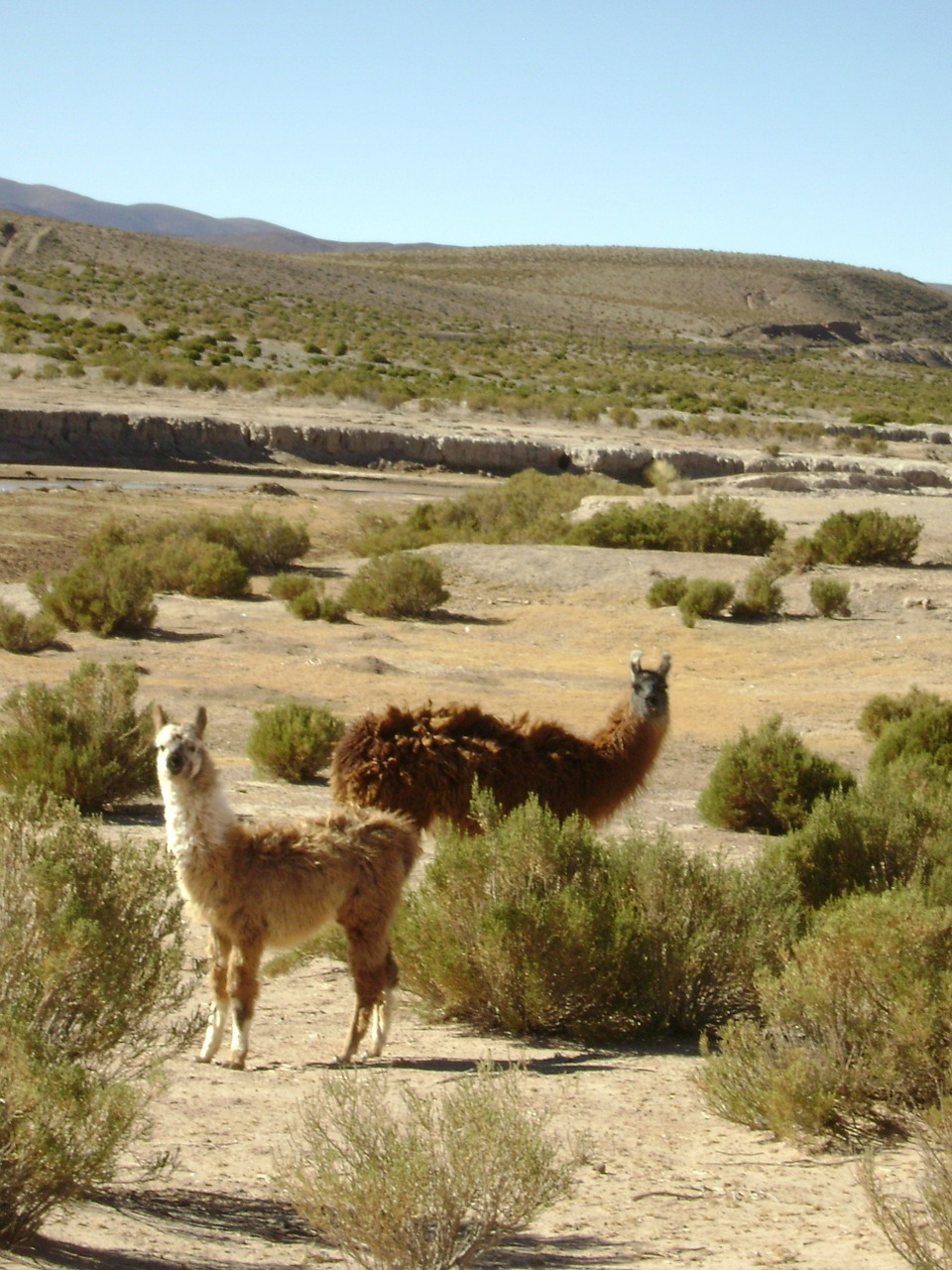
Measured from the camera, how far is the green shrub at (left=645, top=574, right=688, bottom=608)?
23.4 m

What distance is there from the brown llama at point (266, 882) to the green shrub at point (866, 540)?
792 inches

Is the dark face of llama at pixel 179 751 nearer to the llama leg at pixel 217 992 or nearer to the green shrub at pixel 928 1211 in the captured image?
the llama leg at pixel 217 992

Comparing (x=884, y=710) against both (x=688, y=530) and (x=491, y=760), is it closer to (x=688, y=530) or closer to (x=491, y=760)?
(x=491, y=760)

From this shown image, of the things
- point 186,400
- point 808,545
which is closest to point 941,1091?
point 808,545

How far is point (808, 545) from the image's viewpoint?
2553cm

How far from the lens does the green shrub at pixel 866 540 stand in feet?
84.8

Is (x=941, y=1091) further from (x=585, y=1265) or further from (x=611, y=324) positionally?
(x=611, y=324)

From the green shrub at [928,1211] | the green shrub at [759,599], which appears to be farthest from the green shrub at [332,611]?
the green shrub at [928,1211]

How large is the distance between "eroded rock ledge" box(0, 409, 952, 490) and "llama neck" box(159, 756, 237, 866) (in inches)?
1237

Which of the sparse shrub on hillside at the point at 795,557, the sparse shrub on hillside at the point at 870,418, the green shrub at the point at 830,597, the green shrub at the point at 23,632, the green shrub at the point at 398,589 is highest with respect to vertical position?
the sparse shrub on hillside at the point at 870,418

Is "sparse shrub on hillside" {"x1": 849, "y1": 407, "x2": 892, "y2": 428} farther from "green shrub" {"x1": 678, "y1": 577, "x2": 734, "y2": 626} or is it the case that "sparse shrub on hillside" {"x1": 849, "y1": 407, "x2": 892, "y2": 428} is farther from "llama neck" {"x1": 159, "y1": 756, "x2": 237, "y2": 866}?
"llama neck" {"x1": 159, "y1": 756, "x2": 237, "y2": 866}

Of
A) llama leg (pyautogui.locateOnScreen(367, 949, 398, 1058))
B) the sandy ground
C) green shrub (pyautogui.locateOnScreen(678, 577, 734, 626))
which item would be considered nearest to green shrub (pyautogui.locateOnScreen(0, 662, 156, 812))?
the sandy ground

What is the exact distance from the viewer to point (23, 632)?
1844cm

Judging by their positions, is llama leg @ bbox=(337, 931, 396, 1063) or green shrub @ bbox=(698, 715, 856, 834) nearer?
llama leg @ bbox=(337, 931, 396, 1063)
